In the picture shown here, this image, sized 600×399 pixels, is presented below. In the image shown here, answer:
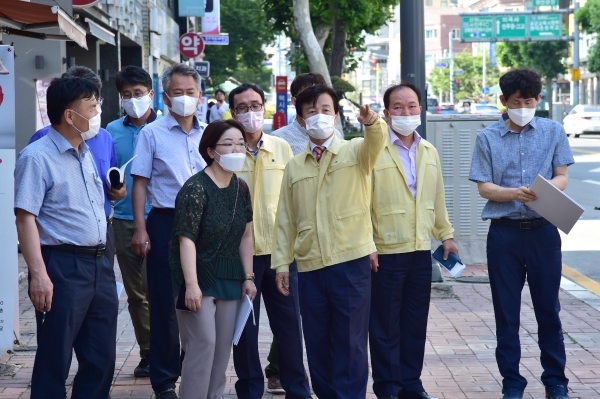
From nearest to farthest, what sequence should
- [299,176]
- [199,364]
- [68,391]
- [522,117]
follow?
1. [199,364]
2. [299,176]
3. [522,117]
4. [68,391]

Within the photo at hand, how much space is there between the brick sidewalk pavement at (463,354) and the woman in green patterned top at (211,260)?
1.06 meters

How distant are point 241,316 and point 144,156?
1.27 m

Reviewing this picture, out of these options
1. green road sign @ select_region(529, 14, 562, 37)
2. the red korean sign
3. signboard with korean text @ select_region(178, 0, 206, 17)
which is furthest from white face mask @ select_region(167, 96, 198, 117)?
green road sign @ select_region(529, 14, 562, 37)

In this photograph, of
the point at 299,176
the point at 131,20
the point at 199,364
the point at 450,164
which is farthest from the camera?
the point at 131,20

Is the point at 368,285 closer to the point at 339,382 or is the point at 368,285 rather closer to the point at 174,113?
the point at 339,382

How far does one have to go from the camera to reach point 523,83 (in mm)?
5383

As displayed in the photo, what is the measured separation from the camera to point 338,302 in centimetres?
492

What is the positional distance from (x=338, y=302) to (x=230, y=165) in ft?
3.08

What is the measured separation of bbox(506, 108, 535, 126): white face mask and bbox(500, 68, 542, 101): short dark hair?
0.27ft

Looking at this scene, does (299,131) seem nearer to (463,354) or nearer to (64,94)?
(64,94)

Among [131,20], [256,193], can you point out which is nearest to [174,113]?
[256,193]

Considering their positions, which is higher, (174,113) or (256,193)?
(174,113)

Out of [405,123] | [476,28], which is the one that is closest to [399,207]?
[405,123]

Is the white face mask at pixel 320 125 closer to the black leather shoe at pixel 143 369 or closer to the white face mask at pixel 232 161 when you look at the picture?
the white face mask at pixel 232 161
